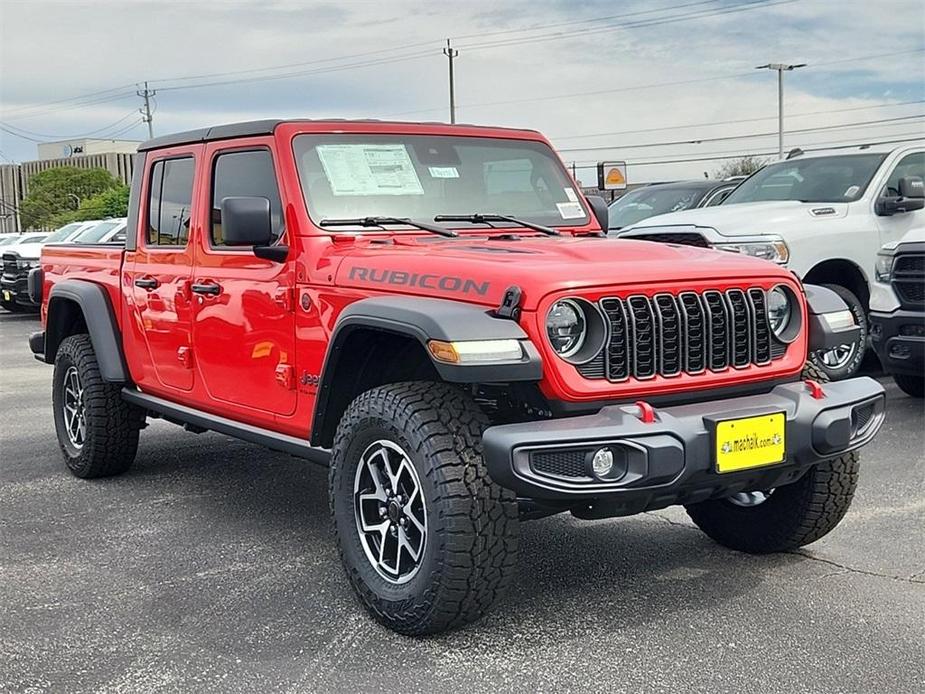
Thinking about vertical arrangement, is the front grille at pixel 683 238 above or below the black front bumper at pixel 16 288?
above

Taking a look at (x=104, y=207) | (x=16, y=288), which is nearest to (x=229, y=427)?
(x=16, y=288)

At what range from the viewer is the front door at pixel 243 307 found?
4.65 metres

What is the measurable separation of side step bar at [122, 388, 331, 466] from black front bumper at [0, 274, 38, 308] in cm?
1367

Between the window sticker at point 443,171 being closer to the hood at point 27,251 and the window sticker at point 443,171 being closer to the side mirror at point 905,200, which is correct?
the side mirror at point 905,200

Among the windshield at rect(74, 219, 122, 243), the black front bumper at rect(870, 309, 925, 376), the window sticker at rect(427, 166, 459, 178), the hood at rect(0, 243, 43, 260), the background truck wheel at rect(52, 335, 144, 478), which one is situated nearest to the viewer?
the window sticker at rect(427, 166, 459, 178)

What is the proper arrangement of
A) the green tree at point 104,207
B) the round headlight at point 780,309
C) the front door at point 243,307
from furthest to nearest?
the green tree at point 104,207 → the front door at point 243,307 → the round headlight at point 780,309

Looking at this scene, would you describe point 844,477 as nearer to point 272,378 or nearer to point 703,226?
point 272,378

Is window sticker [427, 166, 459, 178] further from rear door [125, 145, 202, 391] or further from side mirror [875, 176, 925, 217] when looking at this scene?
side mirror [875, 176, 925, 217]

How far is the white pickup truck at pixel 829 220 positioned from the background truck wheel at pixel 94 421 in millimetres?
4415

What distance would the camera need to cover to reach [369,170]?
4.86 meters

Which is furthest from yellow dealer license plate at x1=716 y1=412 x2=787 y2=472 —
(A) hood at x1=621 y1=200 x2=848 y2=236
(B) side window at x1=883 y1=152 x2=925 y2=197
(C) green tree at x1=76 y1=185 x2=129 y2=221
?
(C) green tree at x1=76 y1=185 x2=129 y2=221

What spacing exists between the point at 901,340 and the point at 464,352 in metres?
4.82

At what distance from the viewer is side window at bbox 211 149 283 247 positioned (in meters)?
4.80

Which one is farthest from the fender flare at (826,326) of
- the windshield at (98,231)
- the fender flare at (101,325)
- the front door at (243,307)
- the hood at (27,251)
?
the hood at (27,251)
